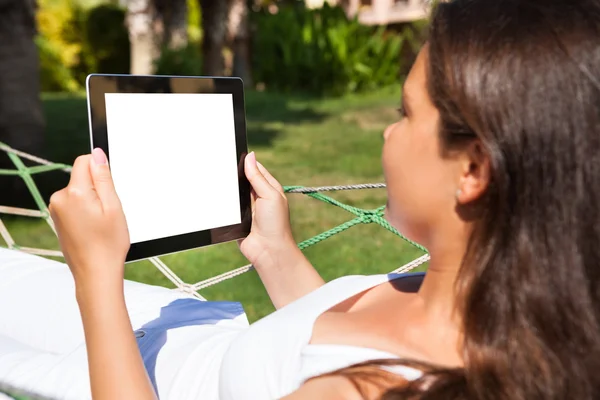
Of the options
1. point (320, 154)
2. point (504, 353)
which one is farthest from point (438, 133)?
point (320, 154)

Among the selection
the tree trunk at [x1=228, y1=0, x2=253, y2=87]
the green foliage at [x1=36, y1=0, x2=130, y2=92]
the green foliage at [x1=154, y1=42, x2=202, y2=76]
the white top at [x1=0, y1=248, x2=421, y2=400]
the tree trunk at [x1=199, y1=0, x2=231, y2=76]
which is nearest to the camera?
the white top at [x1=0, y1=248, x2=421, y2=400]

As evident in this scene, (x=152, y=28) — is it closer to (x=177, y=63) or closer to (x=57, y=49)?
(x=177, y=63)

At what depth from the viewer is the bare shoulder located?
82 cm

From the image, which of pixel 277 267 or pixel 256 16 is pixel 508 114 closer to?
pixel 277 267

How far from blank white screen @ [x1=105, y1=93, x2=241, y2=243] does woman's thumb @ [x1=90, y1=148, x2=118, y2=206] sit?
0.11 m

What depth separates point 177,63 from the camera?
36.8 ft

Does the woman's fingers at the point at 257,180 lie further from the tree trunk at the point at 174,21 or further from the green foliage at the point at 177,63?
the tree trunk at the point at 174,21

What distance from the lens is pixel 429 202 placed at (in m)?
0.88

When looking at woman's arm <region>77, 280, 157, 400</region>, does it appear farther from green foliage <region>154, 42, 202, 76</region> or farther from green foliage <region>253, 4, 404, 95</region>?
green foliage <region>253, 4, 404, 95</region>

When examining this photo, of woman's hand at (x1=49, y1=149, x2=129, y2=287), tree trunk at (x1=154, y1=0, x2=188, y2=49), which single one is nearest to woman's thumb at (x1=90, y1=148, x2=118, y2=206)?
woman's hand at (x1=49, y1=149, x2=129, y2=287)

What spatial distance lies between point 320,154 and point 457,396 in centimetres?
653

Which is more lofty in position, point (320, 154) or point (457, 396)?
point (457, 396)

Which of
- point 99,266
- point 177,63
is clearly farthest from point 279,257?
point 177,63

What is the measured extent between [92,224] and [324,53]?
436 inches
